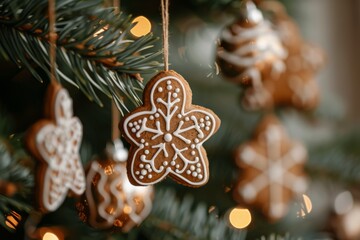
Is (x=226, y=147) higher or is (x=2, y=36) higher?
(x=2, y=36)

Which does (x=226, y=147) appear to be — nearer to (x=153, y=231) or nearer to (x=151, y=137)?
(x=153, y=231)

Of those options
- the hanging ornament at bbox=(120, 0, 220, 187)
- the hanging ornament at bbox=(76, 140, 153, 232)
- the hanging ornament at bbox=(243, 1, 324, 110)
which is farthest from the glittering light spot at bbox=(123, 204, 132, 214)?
the hanging ornament at bbox=(243, 1, 324, 110)

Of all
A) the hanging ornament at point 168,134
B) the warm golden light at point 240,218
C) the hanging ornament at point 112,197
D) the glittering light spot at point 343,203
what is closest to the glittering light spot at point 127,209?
the hanging ornament at point 112,197

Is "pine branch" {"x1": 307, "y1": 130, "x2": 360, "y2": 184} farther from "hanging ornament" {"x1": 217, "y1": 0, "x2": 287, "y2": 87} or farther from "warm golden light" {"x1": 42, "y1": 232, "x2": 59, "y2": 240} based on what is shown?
"warm golden light" {"x1": 42, "y1": 232, "x2": 59, "y2": 240}

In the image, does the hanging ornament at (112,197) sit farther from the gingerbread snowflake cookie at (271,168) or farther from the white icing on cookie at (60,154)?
the gingerbread snowflake cookie at (271,168)

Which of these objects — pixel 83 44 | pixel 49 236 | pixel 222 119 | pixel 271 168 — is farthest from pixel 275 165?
pixel 83 44

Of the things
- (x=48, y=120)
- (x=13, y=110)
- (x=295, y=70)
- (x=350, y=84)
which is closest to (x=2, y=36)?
(x=48, y=120)
